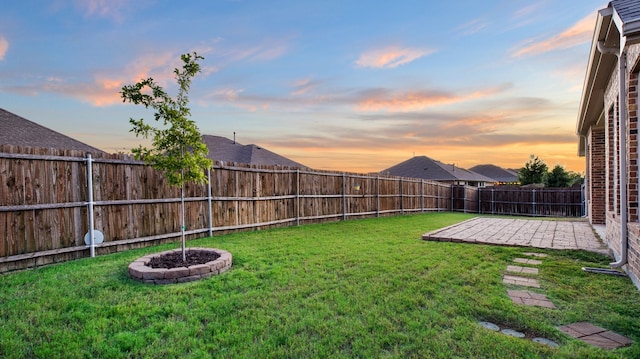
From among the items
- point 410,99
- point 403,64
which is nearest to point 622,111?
point 403,64

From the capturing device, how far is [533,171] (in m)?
29.6

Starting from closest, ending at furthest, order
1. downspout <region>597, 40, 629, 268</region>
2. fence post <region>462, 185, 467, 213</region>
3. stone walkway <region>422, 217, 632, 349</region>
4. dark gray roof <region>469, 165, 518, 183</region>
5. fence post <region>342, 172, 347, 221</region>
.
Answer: stone walkway <region>422, 217, 632, 349</region> → downspout <region>597, 40, 629, 268</region> → fence post <region>342, 172, 347, 221</region> → fence post <region>462, 185, 467, 213</region> → dark gray roof <region>469, 165, 518, 183</region>

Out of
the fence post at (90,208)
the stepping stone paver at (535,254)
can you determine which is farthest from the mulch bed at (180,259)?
the stepping stone paver at (535,254)

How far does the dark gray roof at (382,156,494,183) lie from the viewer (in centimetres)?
3306

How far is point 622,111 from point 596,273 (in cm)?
222

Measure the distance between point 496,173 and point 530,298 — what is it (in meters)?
52.2

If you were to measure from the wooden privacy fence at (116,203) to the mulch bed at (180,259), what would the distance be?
70.4 inches

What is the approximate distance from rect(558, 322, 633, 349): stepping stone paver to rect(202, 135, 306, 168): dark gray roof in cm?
1426

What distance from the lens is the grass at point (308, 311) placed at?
7.89 feet

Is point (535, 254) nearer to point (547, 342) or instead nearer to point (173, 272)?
point (547, 342)

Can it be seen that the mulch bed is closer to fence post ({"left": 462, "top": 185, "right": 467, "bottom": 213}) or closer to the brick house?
the brick house

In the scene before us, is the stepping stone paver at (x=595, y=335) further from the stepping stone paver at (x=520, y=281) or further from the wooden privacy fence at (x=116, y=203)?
the wooden privacy fence at (x=116, y=203)

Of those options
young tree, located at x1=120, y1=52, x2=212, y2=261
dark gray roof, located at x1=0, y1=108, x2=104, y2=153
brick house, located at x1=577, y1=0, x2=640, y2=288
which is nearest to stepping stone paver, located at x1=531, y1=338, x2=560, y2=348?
brick house, located at x1=577, y1=0, x2=640, y2=288

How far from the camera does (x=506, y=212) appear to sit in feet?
66.8
